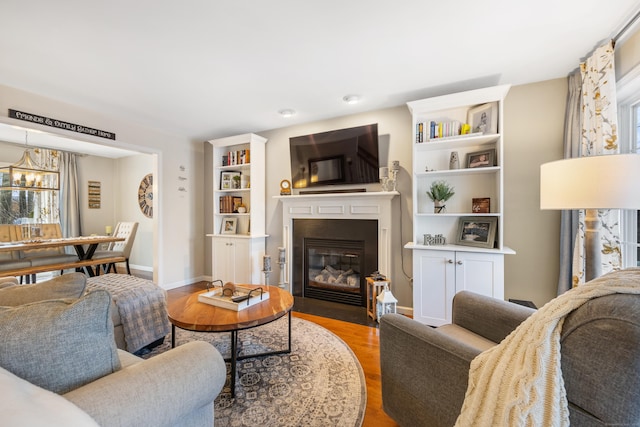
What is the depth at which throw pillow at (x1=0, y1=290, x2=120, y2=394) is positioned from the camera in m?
0.67

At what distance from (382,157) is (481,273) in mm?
1573

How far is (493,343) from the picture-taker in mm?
1377

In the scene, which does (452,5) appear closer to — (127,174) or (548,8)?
(548,8)

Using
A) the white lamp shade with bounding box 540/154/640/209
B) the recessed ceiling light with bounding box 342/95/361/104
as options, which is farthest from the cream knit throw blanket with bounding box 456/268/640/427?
the recessed ceiling light with bounding box 342/95/361/104

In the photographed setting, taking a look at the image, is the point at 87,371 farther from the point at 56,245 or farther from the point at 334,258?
the point at 56,245

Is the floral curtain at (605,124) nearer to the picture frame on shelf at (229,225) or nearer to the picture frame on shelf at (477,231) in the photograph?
the picture frame on shelf at (477,231)

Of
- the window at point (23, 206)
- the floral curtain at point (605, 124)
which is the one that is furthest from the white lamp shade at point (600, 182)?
the window at point (23, 206)

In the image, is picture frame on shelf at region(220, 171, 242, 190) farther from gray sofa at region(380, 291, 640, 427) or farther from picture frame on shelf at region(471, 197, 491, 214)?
gray sofa at region(380, 291, 640, 427)

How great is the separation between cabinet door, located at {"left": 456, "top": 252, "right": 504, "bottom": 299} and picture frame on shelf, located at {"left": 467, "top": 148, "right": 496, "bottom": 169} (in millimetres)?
853

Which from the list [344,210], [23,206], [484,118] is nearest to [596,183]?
[484,118]

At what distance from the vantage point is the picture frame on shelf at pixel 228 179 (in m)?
3.95

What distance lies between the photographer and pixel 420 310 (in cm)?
258

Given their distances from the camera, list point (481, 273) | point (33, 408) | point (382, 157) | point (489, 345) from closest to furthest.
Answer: point (33, 408), point (489, 345), point (481, 273), point (382, 157)

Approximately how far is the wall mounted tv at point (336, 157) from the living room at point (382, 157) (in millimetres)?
162
